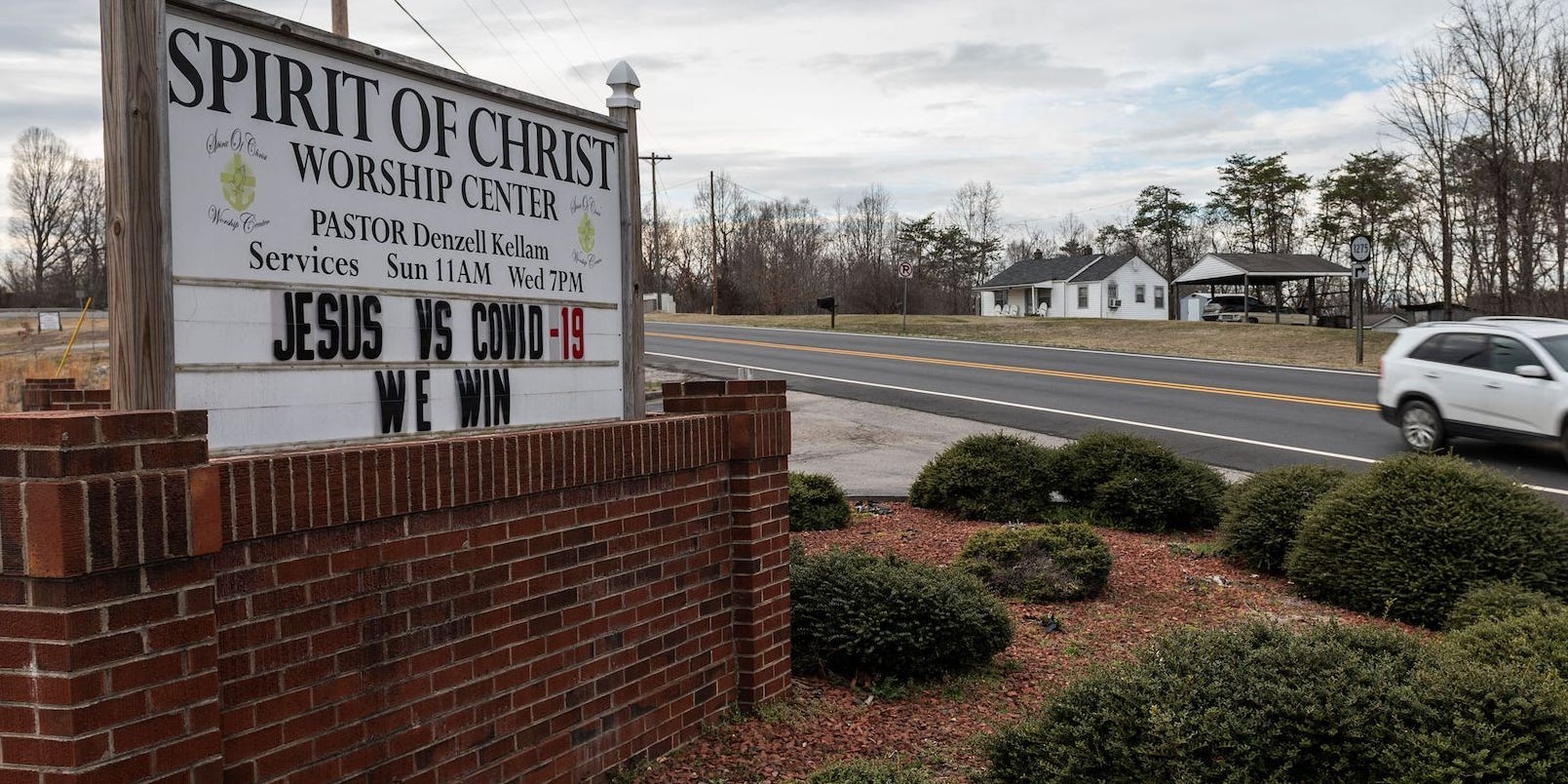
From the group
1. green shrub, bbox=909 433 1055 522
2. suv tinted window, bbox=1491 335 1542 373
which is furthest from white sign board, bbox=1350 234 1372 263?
green shrub, bbox=909 433 1055 522

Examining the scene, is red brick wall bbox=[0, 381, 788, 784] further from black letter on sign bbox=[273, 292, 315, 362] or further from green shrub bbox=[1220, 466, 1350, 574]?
green shrub bbox=[1220, 466, 1350, 574]

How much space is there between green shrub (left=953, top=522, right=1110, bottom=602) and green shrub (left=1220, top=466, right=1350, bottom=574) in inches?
50.3

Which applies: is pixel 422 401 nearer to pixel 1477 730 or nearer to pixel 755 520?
pixel 755 520

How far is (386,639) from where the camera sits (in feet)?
11.2

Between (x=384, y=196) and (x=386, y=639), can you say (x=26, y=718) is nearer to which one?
(x=386, y=639)

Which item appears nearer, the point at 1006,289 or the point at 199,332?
the point at 199,332

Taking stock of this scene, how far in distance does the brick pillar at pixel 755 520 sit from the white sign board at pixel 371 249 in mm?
613

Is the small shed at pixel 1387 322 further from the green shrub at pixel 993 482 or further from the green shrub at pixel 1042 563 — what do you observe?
the green shrub at pixel 1042 563

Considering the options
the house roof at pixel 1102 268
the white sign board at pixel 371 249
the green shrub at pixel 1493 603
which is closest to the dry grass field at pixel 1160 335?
the green shrub at pixel 1493 603

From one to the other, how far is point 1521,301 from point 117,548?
34.2m

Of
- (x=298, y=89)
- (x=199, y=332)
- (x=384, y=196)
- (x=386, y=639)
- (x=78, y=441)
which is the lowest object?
(x=386, y=639)

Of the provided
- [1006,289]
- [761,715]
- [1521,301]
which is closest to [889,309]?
[1006,289]

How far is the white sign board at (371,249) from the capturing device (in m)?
3.22

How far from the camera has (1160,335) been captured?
3375 centimetres
